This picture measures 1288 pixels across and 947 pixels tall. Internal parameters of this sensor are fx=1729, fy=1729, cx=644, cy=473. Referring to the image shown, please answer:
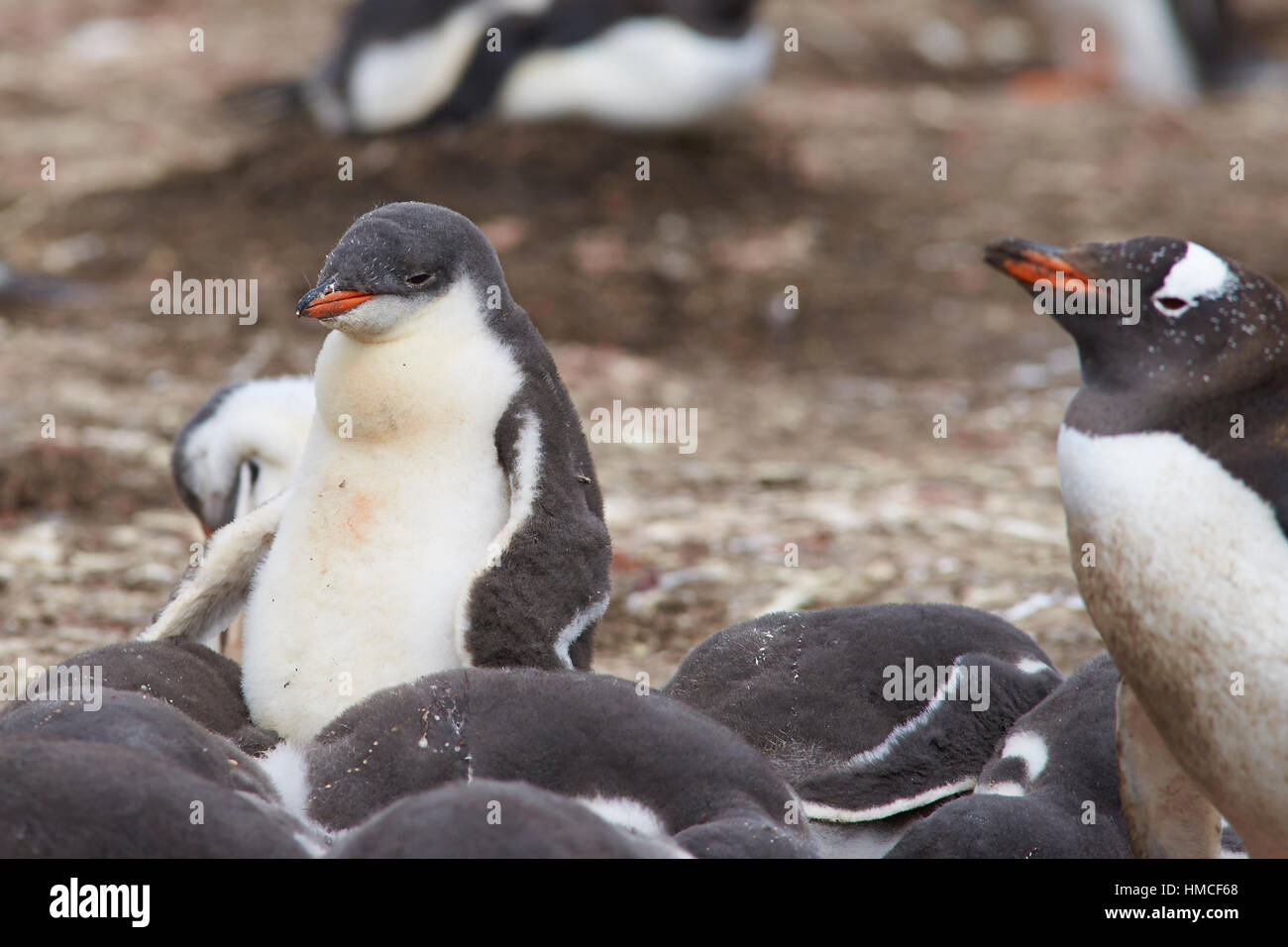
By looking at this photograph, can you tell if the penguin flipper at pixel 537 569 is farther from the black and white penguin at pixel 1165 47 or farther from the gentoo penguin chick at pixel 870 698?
the black and white penguin at pixel 1165 47

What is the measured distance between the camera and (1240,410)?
8.71ft

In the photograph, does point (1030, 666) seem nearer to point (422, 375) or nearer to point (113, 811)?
point (422, 375)

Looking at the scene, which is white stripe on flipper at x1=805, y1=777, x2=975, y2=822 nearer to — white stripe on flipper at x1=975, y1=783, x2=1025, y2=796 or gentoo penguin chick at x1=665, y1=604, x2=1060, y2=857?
gentoo penguin chick at x1=665, y1=604, x2=1060, y2=857

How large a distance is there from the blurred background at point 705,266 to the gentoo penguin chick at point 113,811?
1731 mm

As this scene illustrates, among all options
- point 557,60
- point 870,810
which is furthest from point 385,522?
point 557,60

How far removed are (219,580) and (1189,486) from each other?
5.98 feet

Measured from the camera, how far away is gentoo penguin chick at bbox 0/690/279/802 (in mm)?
2463

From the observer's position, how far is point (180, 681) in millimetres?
3064

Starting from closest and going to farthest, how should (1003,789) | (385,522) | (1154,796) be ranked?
1. (1154,796)
2. (1003,789)
3. (385,522)

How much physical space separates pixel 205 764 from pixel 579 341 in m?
5.01

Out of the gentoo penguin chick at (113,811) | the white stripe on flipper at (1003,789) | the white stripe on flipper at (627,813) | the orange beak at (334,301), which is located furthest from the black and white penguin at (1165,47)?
the gentoo penguin chick at (113,811)

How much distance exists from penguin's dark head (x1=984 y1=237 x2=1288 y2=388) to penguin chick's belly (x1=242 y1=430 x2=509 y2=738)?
110 cm

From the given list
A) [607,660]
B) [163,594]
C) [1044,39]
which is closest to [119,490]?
[163,594]

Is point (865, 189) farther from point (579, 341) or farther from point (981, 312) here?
point (579, 341)
